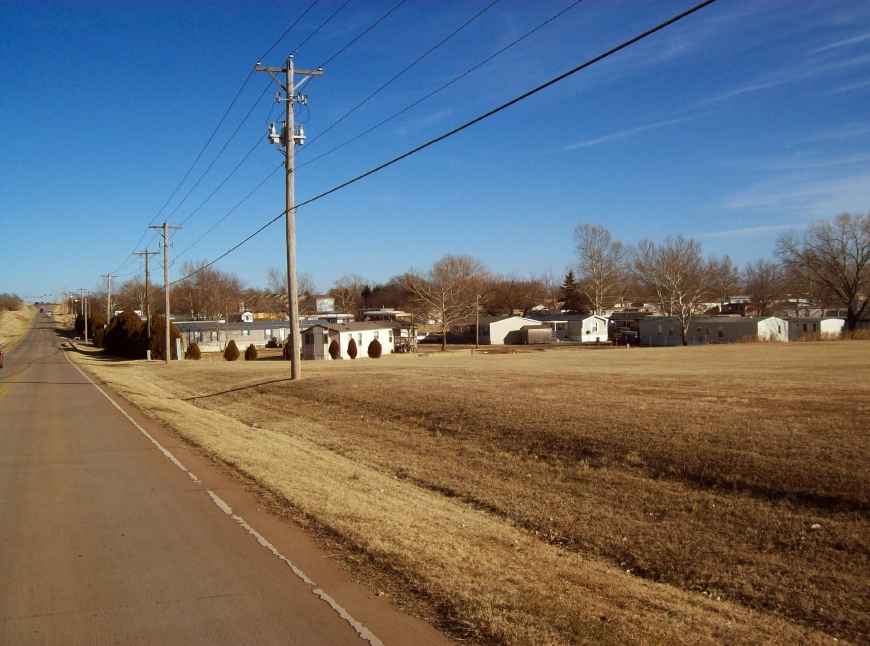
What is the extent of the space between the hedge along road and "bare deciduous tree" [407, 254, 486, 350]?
63.2m

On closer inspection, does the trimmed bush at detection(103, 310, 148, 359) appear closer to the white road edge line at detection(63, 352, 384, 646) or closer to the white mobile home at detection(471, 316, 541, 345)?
the white mobile home at detection(471, 316, 541, 345)

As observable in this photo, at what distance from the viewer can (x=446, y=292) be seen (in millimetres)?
80625

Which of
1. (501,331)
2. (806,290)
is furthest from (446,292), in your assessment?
(806,290)

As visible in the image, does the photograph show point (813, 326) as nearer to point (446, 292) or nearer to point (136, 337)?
point (446, 292)

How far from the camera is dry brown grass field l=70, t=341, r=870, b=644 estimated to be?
5855 millimetres

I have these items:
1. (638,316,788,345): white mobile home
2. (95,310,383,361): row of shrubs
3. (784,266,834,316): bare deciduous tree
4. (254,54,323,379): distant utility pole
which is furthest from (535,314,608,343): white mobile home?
(254,54,323,379): distant utility pole

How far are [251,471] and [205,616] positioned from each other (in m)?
6.14

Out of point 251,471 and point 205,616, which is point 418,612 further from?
point 251,471

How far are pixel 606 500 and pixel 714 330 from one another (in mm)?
66522

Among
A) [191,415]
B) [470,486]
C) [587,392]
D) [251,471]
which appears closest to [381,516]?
[470,486]

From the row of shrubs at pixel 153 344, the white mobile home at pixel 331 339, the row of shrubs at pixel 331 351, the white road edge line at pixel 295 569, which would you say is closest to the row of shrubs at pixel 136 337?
the row of shrubs at pixel 153 344

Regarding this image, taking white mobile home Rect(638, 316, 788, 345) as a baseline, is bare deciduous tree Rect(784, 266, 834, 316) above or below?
above

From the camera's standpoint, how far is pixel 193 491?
1005 cm

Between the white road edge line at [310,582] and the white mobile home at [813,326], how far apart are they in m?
72.7
